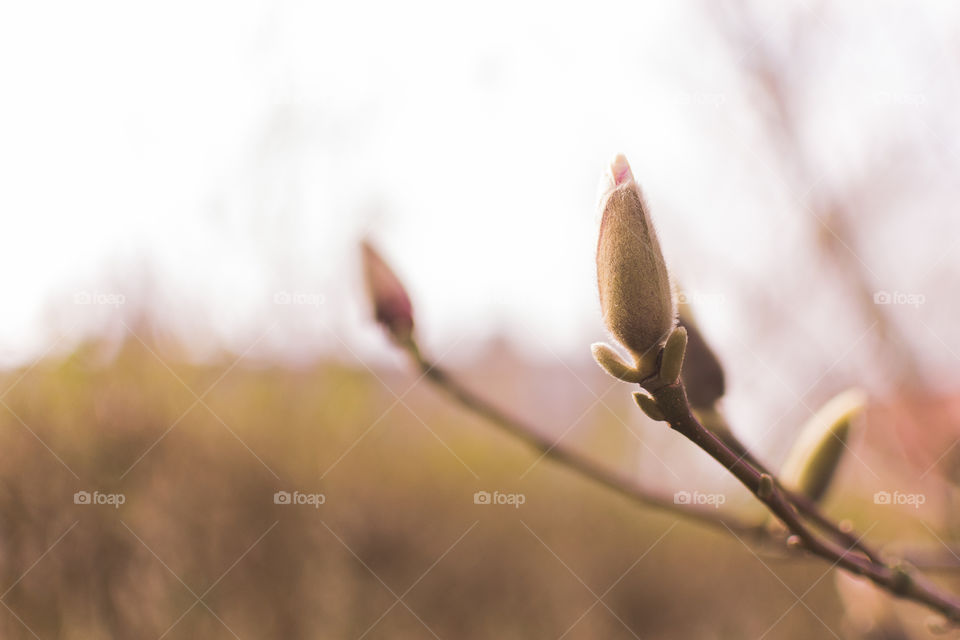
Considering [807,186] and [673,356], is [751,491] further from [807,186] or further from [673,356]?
[807,186]

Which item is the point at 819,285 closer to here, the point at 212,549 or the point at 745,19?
the point at 745,19

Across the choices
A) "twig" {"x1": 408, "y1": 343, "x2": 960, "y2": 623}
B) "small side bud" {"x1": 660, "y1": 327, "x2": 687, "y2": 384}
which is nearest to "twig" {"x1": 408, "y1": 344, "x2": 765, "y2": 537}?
"twig" {"x1": 408, "y1": 343, "x2": 960, "y2": 623}

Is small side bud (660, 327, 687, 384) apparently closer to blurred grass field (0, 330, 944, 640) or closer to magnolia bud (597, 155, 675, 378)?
magnolia bud (597, 155, 675, 378)

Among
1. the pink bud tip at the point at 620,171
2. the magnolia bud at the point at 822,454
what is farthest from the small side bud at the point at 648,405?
the magnolia bud at the point at 822,454

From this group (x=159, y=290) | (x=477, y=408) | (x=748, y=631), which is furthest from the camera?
(x=748, y=631)

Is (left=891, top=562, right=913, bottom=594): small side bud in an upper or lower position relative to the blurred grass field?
upper

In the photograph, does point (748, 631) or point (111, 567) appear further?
point (748, 631)

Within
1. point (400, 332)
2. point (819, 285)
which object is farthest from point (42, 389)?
point (819, 285)
